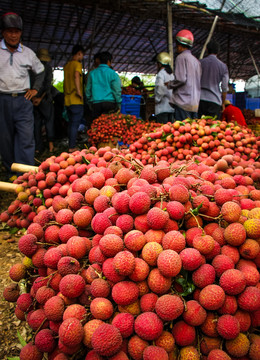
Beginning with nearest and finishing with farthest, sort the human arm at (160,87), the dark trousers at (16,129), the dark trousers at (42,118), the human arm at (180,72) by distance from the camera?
the dark trousers at (16,129), the human arm at (180,72), the human arm at (160,87), the dark trousers at (42,118)

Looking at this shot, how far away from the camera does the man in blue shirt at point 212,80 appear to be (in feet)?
14.5

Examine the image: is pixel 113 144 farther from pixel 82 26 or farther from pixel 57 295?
pixel 82 26

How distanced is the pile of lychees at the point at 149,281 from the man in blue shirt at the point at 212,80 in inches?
147

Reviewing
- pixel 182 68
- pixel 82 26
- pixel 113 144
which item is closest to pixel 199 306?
pixel 182 68

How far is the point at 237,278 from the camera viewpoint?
86 centimetres

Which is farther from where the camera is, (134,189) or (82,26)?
(82,26)

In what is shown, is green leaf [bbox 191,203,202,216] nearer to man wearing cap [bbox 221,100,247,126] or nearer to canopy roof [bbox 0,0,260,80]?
man wearing cap [bbox 221,100,247,126]

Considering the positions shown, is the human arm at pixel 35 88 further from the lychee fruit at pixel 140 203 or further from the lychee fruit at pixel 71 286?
the lychee fruit at pixel 71 286

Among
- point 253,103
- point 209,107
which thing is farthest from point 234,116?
point 253,103

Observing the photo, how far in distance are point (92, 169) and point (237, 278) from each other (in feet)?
3.40

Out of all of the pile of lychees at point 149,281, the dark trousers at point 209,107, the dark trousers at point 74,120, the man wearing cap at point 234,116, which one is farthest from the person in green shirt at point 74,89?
the pile of lychees at point 149,281

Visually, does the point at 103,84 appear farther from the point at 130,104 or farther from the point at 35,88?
the point at 35,88

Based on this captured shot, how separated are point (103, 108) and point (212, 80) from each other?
2.00 metres

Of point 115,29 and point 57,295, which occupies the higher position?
point 115,29
